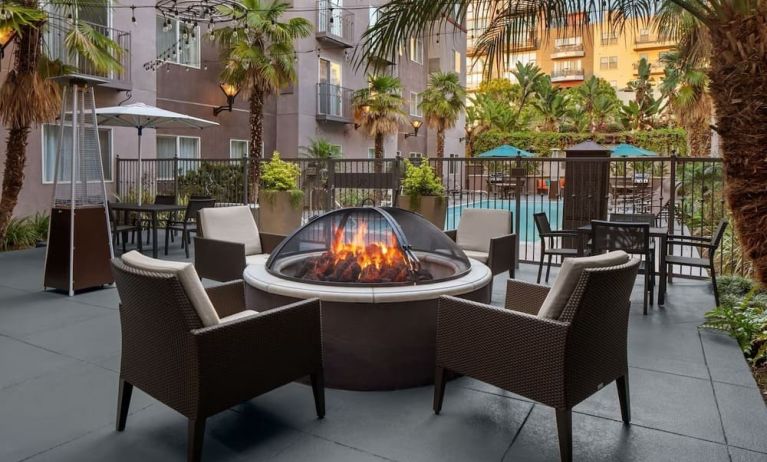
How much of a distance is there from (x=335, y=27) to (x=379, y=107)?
298cm

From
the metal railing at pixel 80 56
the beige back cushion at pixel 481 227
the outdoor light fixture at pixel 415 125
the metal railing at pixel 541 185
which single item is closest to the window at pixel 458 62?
the outdoor light fixture at pixel 415 125

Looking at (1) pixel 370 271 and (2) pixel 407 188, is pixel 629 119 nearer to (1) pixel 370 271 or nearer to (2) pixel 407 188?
(2) pixel 407 188

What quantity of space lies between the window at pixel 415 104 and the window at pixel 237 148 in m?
8.87

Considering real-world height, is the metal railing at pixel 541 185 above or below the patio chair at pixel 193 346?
above

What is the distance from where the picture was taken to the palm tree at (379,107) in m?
18.3

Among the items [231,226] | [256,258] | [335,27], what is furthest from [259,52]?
[256,258]

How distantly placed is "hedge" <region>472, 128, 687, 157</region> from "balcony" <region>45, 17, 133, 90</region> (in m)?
22.2

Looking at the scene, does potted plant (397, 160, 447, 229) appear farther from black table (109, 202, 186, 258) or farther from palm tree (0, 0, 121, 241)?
palm tree (0, 0, 121, 241)

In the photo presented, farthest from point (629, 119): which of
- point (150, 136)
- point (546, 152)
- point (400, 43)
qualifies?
point (400, 43)

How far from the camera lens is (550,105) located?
33.0m

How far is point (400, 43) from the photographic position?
501 cm

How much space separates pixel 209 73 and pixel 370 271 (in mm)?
13248

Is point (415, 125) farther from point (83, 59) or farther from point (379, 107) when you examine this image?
point (83, 59)

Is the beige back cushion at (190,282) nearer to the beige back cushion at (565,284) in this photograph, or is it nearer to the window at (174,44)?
the beige back cushion at (565,284)
